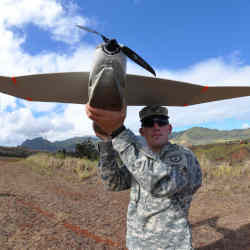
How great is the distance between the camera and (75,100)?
318cm

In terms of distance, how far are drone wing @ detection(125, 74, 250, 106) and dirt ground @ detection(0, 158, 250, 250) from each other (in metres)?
3.50

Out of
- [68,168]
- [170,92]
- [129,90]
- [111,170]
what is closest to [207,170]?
[68,168]

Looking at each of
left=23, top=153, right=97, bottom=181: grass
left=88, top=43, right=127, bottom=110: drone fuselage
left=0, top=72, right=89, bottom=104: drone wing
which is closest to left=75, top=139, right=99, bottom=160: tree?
left=23, top=153, right=97, bottom=181: grass

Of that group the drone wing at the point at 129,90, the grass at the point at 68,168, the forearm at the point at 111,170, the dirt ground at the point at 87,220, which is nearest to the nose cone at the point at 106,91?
the forearm at the point at 111,170

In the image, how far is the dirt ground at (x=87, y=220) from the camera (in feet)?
15.6

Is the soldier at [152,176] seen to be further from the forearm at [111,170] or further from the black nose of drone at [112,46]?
the black nose of drone at [112,46]

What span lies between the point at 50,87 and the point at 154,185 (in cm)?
193

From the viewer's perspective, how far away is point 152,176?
1.68 metres

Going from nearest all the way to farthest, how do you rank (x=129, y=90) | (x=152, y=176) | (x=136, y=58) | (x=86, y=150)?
(x=152, y=176), (x=136, y=58), (x=129, y=90), (x=86, y=150)

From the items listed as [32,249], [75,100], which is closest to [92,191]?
[32,249]

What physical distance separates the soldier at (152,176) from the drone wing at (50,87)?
86 cm

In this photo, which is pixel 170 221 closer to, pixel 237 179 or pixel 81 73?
pixel 81 73

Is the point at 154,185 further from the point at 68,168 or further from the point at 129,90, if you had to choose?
the point at 68,168

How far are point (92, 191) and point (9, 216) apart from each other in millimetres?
4822
